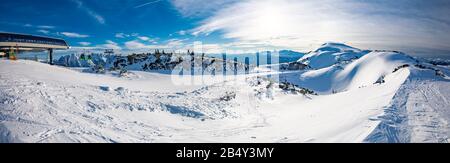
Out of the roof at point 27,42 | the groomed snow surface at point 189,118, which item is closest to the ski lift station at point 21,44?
the roof at point 27,42

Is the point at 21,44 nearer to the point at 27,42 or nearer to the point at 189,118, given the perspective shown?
the point at 27,42

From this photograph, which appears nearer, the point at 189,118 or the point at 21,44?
the point at 189,118

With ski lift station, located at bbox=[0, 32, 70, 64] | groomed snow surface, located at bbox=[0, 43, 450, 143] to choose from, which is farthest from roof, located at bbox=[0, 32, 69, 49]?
groomed snow surface, located at bbox=[0, 43, 450, 143]

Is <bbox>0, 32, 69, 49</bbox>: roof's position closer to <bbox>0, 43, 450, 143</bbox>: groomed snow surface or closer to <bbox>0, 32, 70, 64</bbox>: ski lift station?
<bbox>0, 32, 70, 64</bbox>: ski lift station

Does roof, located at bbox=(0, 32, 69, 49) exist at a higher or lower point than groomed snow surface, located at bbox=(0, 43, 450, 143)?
higher

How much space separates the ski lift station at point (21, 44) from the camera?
50.1 ft

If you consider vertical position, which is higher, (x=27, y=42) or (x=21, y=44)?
(x=27, y=42)

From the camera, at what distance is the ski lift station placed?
1527cm

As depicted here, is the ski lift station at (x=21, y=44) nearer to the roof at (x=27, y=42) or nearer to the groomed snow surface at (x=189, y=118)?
the roof at (x=27, y=42)

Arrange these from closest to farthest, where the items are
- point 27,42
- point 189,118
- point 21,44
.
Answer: point 189,118 → point 21,44 → point 27,42

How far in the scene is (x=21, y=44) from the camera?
16.3 m

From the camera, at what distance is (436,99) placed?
9.67 m

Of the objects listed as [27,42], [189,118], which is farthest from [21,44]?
[189,118]
